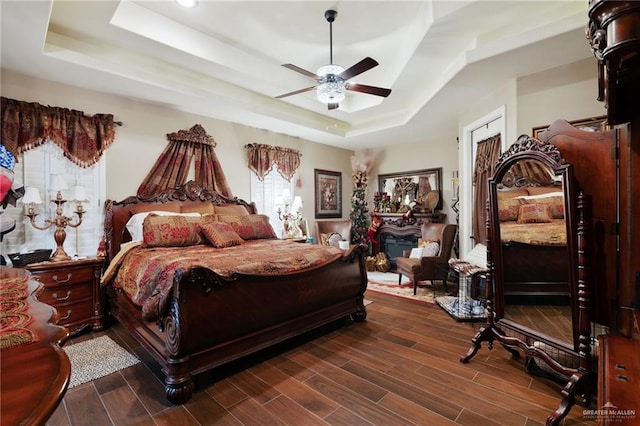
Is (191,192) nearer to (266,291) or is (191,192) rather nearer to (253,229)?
(253,229)

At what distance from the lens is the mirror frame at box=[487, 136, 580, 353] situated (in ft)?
6.06

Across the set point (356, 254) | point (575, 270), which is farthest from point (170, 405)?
point (575, 270)

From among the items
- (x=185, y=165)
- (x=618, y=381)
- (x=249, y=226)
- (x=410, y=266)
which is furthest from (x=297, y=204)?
(x=618, y=381)

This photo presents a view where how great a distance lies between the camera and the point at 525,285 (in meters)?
2.25

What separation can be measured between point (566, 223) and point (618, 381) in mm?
1111

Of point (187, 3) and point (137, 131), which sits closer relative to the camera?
point (187, 3)

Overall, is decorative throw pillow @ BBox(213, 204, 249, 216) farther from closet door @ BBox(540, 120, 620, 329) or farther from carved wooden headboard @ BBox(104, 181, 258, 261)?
closet door @ BBox(540, 120, 620, 329)

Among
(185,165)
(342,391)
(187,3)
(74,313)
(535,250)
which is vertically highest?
(187,3)

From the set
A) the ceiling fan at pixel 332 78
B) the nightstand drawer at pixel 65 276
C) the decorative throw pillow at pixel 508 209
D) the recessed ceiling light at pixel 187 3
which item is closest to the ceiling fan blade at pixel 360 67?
the ceiling fan at pixel 332 78

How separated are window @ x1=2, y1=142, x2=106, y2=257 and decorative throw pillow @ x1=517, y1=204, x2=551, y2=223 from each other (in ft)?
14.4

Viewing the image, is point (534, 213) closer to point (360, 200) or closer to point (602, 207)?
point (602, 207)

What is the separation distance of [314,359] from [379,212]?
4.26 m

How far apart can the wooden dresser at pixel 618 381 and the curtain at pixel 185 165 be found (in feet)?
14.5

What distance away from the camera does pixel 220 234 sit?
3492mm
